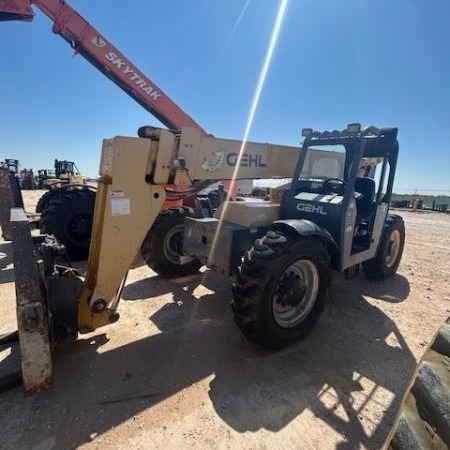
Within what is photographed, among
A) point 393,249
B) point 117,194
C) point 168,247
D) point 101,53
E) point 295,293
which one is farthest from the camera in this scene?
point 101,53

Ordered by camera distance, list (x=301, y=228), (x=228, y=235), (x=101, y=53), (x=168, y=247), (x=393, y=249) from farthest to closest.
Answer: (x=101, y=53), (x=393, y=249), (x=168, y=247), (x=228, y=235), (x=301, y=228)

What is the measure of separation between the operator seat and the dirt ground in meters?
1.41

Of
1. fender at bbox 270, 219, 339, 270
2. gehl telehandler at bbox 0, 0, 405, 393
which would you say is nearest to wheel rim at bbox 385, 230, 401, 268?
gehl telehandler at bbox 0, 0, 405, 393

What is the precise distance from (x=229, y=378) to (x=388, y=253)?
14.5ft

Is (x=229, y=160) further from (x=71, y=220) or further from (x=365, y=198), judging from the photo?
(x=71, y=220)

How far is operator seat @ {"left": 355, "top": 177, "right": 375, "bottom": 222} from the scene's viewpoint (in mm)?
4844

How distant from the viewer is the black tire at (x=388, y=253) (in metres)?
5.42

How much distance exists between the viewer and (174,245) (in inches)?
208

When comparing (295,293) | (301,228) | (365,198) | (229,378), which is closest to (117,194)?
(301,228)

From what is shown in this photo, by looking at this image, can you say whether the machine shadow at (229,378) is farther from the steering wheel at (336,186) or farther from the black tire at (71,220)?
the black tire at (71,220)

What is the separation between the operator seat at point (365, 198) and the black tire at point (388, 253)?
2.53ft

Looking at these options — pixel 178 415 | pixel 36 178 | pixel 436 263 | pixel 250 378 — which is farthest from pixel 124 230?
pixel 36 178

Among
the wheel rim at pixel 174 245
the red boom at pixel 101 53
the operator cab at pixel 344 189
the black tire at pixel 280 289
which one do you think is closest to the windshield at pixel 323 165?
the operator cab at pixel 344 189

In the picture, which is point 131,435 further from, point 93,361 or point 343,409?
point 343,409
